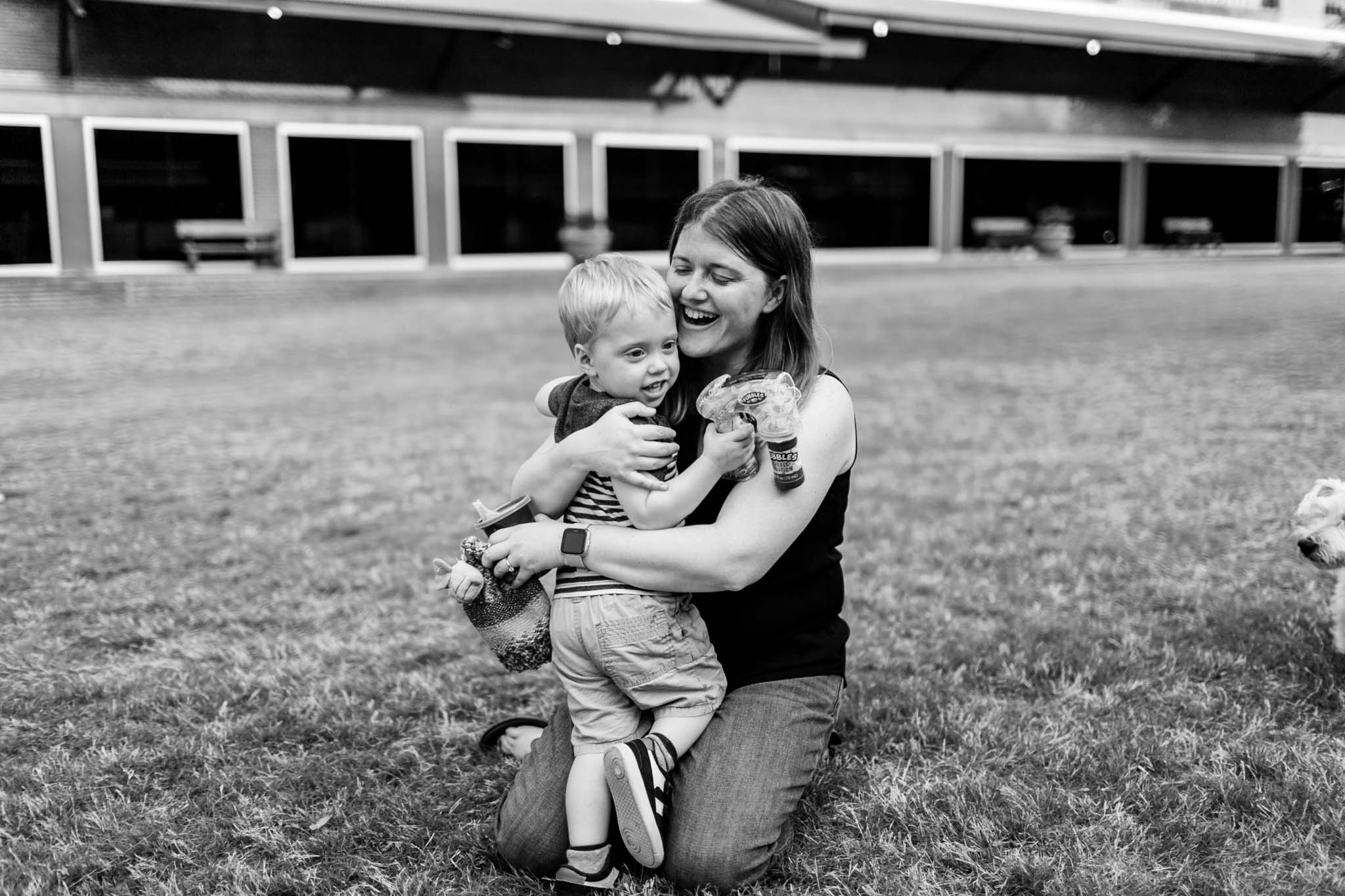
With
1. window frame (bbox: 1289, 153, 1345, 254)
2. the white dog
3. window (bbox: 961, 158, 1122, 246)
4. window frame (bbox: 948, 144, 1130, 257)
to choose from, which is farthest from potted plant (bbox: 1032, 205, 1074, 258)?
the white dog

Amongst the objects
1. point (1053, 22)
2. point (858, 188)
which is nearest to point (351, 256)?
point (858, 188)

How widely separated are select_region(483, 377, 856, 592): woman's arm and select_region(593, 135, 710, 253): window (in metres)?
17.2

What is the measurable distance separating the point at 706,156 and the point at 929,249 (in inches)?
203

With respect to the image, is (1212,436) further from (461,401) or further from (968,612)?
(461,401)

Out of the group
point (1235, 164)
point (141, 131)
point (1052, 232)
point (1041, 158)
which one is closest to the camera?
point (141, 131)

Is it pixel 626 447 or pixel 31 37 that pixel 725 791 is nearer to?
pixel 626 447

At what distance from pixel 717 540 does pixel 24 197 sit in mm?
13714

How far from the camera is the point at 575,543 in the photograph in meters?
2.36

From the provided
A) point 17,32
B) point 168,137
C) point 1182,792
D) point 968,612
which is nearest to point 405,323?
point 168,137

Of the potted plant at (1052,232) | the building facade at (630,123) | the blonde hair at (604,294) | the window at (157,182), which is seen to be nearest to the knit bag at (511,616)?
the blonde hair at (604,294)

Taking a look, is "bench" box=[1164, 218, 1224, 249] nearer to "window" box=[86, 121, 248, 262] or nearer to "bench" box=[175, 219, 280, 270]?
"bench" box=[175, 219, 280, 270]

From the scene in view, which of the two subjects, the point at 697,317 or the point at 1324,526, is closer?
the point at 697,317

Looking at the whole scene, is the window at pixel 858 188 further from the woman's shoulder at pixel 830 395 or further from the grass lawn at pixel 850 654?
the woman's shoulder at pixel 830 395

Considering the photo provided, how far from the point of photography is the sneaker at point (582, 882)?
228 cm
